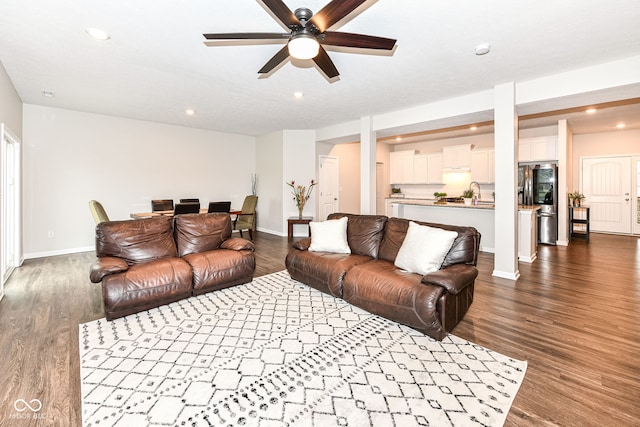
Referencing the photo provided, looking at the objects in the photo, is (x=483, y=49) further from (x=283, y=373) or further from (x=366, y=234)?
(x=283, y=373)

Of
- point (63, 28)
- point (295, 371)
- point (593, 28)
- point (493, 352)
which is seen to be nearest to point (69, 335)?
point (295, 371)

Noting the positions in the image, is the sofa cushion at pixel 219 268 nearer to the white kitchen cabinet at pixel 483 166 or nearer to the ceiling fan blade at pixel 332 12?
the ceiling fan blade at pixel 332 12

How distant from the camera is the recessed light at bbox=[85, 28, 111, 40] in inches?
109

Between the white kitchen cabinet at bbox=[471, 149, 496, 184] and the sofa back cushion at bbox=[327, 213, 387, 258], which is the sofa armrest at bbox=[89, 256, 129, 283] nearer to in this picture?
the sofa back cushion at bbox=[327, 213, 387, 258]

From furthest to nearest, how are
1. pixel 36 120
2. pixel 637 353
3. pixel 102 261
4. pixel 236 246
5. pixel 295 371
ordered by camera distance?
pixel 36 120, pixel 236 246, pixel 102 261, pixel 637 353, pixel 295 371

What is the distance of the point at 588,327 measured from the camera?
Answer: 8.64 feet

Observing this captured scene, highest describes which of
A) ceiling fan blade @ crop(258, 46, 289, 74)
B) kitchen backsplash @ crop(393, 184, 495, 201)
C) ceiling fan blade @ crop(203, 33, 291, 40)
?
ceiling fan blade @ crop(258, 46, 289, 74)

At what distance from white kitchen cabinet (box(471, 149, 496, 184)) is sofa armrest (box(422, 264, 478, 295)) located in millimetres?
5821

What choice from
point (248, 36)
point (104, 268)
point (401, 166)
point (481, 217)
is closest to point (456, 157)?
point (401, 166)

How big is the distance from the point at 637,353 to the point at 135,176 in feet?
26.3

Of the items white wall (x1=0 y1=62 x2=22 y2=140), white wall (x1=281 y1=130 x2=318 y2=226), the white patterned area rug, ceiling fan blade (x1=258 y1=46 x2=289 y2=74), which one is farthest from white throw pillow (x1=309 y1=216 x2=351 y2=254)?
white wall (x1=0 y1=62 x2=22 y2=140)

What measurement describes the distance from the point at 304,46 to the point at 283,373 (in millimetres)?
2453

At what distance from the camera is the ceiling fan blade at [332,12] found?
1.90 m

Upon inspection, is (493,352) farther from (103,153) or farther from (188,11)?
(103,153)
